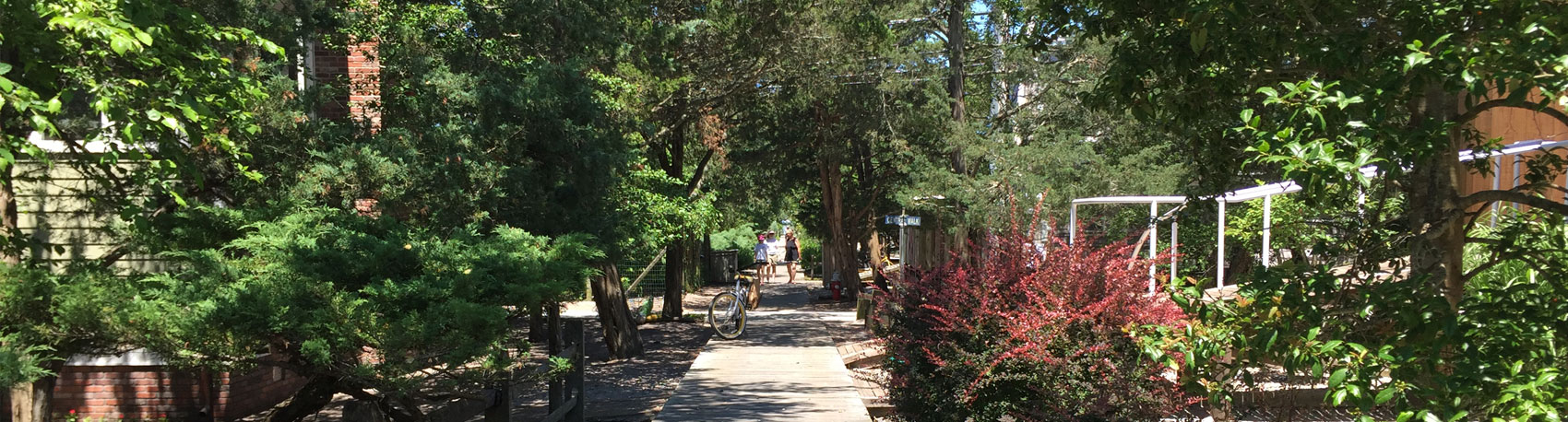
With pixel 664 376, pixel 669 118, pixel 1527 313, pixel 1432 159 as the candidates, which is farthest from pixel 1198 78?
pixel 669 118

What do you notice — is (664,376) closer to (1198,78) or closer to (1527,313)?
(1198,78)

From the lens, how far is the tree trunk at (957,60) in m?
18.9

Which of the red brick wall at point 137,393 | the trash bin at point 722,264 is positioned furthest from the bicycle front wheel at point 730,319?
the trash bin at point 722,264

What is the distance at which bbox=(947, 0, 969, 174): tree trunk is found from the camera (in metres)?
18.9

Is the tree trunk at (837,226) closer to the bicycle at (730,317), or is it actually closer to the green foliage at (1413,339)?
the bicycle at (730,317)

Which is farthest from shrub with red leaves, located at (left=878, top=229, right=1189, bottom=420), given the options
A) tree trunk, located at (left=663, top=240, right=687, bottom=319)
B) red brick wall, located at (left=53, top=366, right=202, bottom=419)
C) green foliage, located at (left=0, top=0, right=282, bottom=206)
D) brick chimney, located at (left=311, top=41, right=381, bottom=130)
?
tree trunk, located at (left=663, top=240, right=687, bottom=319)

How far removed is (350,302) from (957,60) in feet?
47.7

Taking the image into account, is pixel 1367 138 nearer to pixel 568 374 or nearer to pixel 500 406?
pixel 500 406

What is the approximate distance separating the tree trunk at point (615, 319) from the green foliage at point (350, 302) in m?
8.87

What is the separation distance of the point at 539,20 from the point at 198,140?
488 cm

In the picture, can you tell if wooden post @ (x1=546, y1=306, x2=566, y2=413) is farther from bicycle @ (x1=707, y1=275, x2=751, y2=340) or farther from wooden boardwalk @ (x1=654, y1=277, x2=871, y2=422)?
bicycle @ (x1=707, y1=275, x2=751, y2=340)

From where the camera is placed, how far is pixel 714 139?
18.3m

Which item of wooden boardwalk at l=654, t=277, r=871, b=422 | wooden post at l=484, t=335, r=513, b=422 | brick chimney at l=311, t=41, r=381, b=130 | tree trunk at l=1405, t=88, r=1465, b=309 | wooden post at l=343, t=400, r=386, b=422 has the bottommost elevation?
wooden boardwalk at l=654, t=277, r=871, b=422

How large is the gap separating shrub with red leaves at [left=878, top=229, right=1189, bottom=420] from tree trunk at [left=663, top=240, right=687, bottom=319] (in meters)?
13.0
